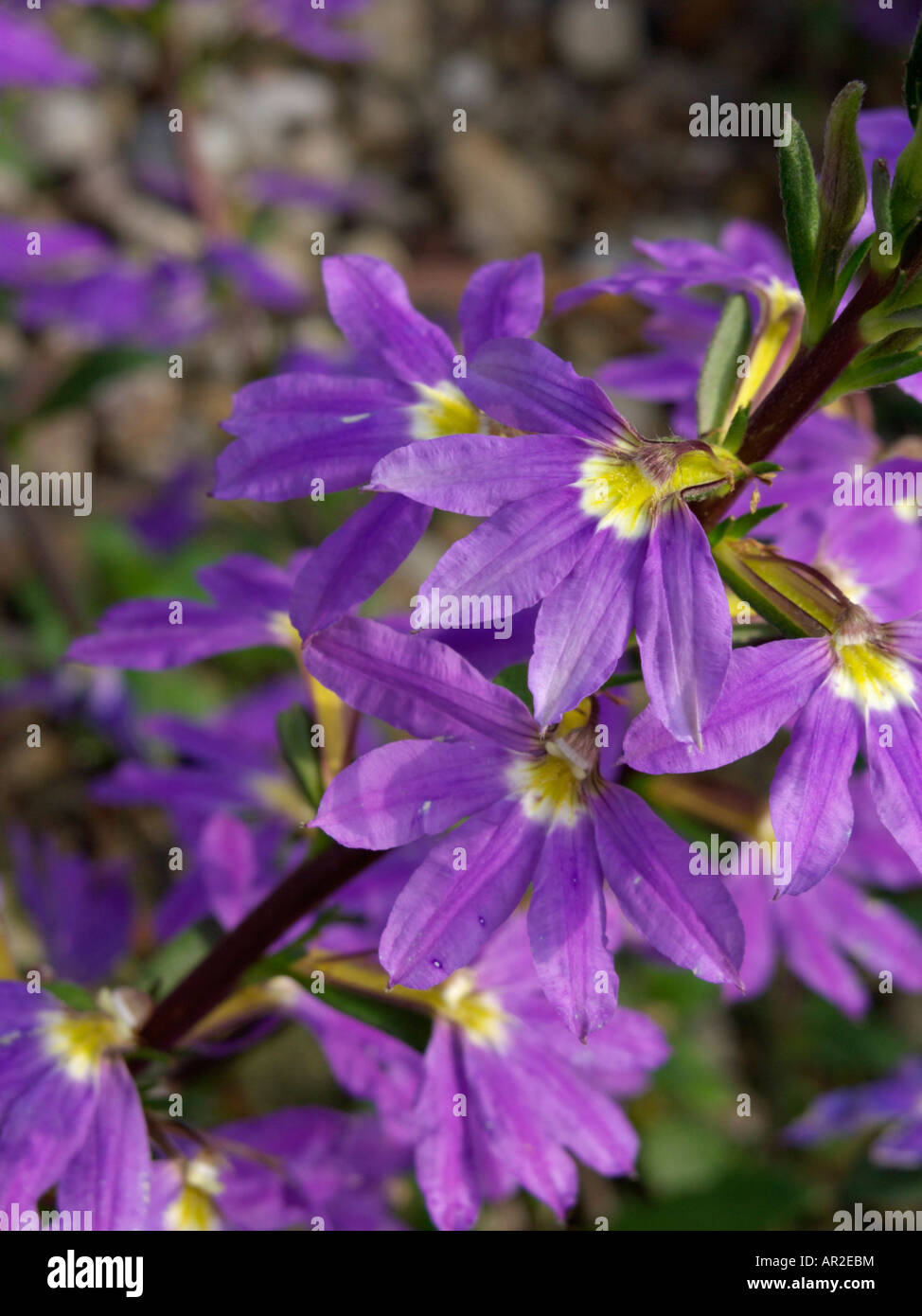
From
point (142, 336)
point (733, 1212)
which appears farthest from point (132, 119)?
point (733, 1212)

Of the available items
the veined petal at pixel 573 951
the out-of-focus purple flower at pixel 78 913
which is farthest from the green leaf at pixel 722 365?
the out-of-focus purple flower at pixel 78 913

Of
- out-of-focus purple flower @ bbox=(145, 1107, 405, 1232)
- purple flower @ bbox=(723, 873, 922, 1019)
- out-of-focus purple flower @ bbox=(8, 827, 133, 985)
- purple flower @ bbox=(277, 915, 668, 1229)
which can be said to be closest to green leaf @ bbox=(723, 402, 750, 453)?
purple flower @ bbox=(277, 915, 668, 1229)

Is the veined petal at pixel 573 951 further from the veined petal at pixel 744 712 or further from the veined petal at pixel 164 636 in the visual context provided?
the veined petal at pixel 164 636

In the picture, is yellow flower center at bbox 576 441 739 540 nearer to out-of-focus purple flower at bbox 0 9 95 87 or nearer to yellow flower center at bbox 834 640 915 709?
yellow flower center at bbox 834 640 915 709

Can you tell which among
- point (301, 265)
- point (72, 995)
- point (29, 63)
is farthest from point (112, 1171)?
point (301, 265)

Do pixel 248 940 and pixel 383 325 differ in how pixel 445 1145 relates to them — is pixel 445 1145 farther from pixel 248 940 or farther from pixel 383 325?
pixel 383 325
